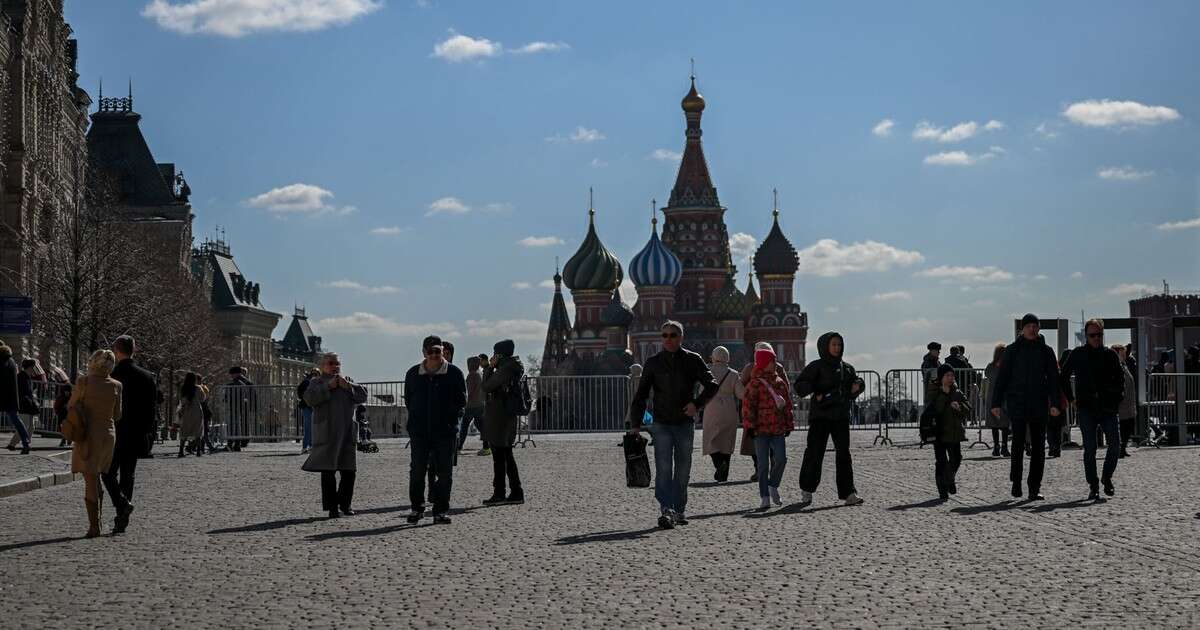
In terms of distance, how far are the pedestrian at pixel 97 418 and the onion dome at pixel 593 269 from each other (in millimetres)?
155420

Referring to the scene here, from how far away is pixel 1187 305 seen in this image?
136 metres

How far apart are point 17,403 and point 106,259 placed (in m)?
22.1

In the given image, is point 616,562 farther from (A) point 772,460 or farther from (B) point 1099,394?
(B) point 1099,394

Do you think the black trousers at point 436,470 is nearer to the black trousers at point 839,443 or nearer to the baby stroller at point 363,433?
the black trousers at point 839,443

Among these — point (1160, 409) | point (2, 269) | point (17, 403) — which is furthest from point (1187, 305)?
point (17, 403)

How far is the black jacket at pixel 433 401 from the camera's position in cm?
1645

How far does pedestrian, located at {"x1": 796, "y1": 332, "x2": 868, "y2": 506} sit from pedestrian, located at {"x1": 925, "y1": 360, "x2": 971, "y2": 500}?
967 millimetres

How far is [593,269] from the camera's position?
563 feet

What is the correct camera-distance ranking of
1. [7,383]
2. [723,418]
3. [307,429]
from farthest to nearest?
[307,429], [7,383], [723,418]

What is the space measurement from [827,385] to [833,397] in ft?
0.45

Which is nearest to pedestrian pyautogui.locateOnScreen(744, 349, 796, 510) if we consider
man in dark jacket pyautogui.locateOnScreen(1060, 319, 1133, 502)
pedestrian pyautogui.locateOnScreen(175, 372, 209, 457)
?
man in dark jacket pyautogui.locateOnScreen(1060, 319, 1133, 502)

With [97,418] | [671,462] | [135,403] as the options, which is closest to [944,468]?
[671,462]

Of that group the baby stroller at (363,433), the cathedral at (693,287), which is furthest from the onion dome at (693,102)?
the baby stroller at (363,433)

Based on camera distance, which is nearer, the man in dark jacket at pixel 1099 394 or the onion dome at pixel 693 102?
the man in dark jacket at pixel 1099 394
